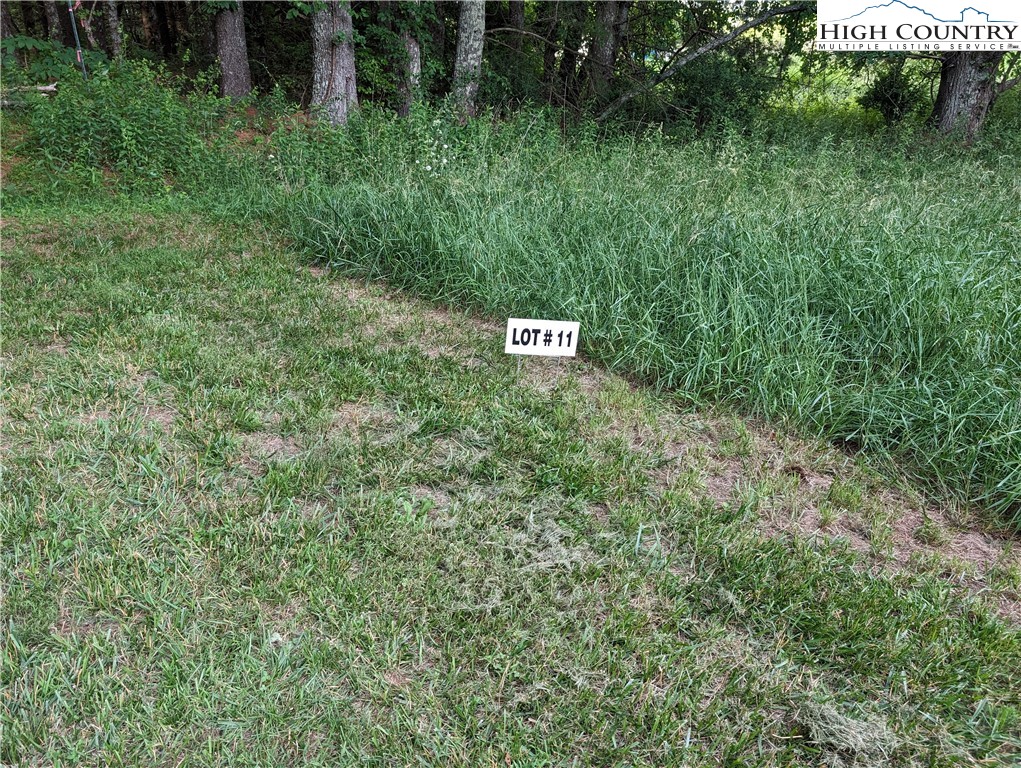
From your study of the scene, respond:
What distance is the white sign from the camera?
3.40m

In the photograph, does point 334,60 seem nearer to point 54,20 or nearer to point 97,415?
point 97,415

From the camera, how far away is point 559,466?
9.03 ft

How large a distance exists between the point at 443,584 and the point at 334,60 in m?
7.46

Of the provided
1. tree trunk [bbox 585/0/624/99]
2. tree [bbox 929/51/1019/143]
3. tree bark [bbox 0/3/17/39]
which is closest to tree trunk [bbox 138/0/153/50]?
tree bark [bbox 0/3/17/39]

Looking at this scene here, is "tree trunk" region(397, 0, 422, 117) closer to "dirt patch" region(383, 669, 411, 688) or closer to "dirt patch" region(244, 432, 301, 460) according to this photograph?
"dirt patch" region(244, 432, 301, 460)

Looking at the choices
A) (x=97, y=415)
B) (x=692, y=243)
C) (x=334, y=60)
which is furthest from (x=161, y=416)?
(x=334, y=60)

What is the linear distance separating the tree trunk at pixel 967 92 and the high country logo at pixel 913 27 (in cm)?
171

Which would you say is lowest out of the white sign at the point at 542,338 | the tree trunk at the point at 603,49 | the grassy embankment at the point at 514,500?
the grassy embankment at the point at 514,500

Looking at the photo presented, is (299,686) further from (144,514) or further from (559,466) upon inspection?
(559,466)

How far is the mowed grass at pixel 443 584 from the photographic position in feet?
5.77

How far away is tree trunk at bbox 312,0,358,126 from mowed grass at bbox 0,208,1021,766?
17.6 feet

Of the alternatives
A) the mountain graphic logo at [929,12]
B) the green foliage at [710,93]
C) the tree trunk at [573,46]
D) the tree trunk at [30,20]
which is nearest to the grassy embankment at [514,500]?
the mountain graphic logo at [929,12]

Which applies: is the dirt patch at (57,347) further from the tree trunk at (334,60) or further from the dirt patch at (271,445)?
the tree trunk at (334,60)

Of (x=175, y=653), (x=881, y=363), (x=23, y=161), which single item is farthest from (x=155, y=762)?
(x=23, y=161)
